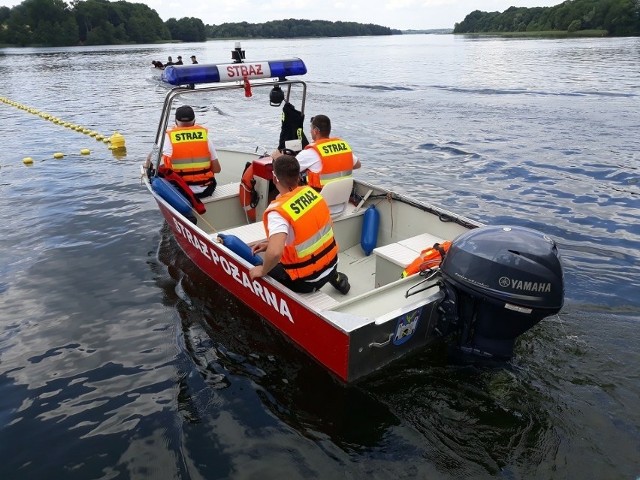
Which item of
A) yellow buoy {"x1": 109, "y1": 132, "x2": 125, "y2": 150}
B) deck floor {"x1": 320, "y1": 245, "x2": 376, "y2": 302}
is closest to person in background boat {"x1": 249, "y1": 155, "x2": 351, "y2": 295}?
deck floor {"x1": 320, "y1": 245, "x2": 376, "y2": 302}

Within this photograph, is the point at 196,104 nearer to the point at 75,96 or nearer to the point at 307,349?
the point at 75,96

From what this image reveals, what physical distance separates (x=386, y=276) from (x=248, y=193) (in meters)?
2.77

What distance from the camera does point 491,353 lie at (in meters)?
3.76

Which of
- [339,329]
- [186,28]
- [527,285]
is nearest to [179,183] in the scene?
[339,329]

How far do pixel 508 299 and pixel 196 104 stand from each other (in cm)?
2168

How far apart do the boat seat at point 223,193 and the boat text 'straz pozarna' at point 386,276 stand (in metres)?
0.33

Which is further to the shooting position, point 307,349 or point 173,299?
point 173,299

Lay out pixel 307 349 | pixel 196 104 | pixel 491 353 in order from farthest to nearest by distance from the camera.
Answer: pixel 196 104, pixel 307 349, pixel 491 353

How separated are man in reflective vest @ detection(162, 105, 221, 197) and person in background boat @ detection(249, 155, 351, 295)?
269 centimetres

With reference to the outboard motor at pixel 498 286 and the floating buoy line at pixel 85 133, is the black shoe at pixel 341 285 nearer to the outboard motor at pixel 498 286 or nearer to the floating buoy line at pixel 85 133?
the outboard motor at pixel 498 286

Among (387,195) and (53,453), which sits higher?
(387,195)

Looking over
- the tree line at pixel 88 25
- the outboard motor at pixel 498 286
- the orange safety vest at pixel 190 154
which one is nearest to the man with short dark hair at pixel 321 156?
the orange safety vest at pixel 190 154

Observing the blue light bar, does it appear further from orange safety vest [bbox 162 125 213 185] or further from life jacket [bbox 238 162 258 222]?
life jacket [bbox 238 162 258 222]

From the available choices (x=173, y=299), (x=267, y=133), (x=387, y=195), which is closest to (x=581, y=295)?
(x=387, y=195)
